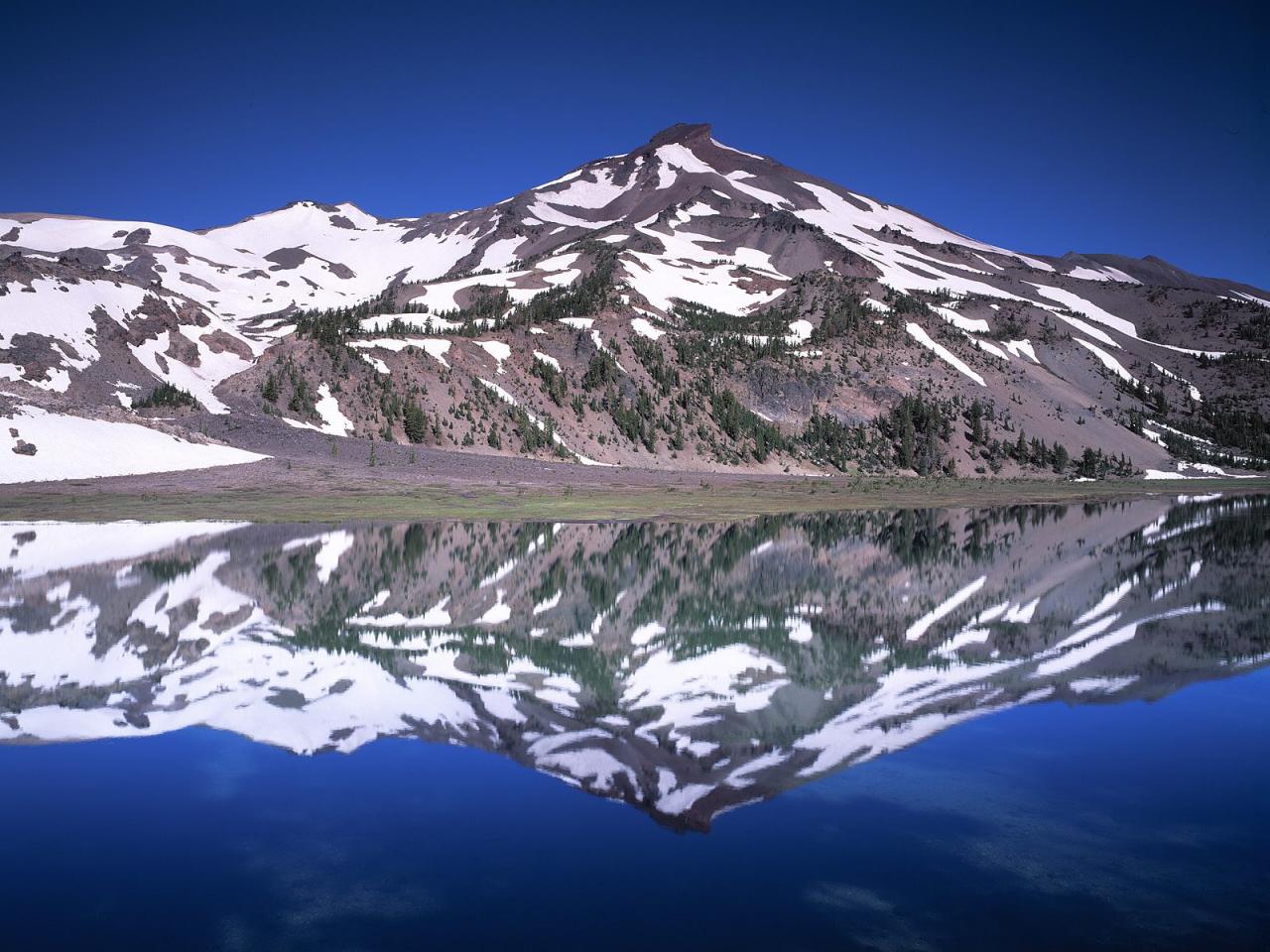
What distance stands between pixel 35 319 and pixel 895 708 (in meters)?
61.3

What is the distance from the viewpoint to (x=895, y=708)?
34.9ft

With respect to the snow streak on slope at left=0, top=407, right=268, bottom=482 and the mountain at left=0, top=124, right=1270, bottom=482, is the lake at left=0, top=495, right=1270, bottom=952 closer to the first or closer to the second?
the snow streak on slope at left=0, top=407, right=268, bottom=482

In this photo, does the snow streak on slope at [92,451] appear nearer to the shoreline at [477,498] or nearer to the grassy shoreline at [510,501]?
the shoreline at [477,498]

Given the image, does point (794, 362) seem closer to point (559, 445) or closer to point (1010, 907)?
point (559, 445)

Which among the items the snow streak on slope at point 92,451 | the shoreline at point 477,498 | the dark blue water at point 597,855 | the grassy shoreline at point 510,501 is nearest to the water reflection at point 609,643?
the dark blue water at point 597,855

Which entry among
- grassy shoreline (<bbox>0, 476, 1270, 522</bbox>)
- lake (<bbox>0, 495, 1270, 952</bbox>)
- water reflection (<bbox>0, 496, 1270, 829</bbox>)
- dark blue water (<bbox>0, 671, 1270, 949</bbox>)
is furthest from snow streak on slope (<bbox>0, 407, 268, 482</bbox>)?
dark blue water (<bbox>0, 671, 1270, 949</bbox>)

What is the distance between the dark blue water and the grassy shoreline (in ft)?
83.4

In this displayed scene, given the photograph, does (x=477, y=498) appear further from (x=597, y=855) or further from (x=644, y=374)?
(x=597, y=855)

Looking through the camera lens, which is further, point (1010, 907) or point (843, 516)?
point (843, 516)

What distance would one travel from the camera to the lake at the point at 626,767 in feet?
19.5

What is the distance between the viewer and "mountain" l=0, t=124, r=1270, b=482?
54.4 m

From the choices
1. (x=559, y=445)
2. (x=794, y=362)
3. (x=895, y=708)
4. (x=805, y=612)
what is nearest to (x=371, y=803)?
(x=895, y=708)

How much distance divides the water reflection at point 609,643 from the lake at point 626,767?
0.26 ft

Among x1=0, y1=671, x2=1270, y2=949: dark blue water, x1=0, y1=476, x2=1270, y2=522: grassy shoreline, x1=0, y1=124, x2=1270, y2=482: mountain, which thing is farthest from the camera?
x1=0, y1=124, x2=1270, y2=482: mountain
